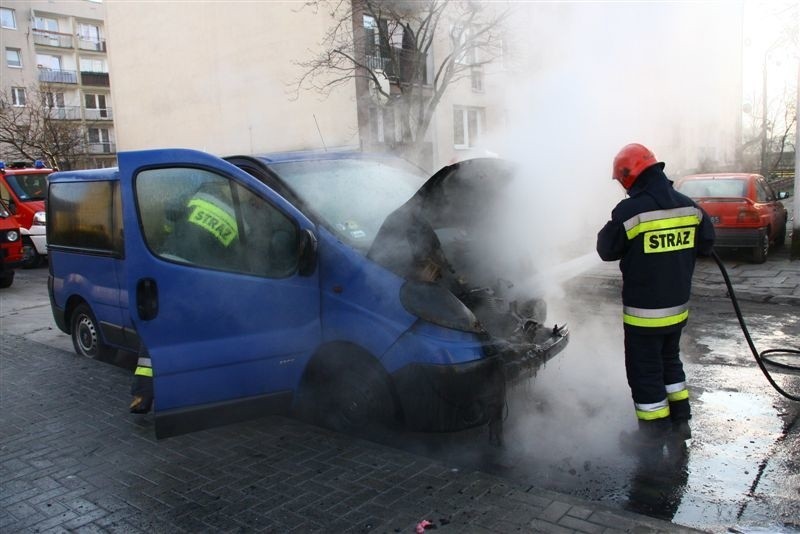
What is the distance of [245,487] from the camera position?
11.2ft

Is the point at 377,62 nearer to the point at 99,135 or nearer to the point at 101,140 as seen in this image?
the point at 101,140

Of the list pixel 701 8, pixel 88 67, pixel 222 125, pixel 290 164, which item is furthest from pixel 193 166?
pixel 88 67

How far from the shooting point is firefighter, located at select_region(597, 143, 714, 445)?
3.52 m

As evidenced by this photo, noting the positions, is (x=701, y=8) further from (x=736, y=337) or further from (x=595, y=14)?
(x=736, y=337)

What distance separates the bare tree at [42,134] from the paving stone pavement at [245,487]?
2287 centimetres

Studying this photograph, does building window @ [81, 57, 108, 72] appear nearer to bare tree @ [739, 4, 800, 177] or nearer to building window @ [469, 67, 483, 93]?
bare tree @ [739, 4, 800, 177]

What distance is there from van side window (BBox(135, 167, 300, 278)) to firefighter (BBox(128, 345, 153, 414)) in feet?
2.15

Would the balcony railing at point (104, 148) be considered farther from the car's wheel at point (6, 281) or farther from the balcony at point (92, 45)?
the car's wheel at point (6, 281)

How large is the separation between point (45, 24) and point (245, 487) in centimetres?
4628

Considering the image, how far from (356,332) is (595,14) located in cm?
310

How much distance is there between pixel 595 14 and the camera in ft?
15.4

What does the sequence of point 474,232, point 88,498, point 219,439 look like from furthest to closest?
point 474,232
point 219,439
point 88,498

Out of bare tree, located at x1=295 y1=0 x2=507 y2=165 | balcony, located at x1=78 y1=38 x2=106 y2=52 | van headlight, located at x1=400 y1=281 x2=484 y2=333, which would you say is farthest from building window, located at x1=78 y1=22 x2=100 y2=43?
van headlight, located at x1=400 y1=281 x2=484 y2=333

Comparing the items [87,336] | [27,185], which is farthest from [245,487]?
[27,185]
